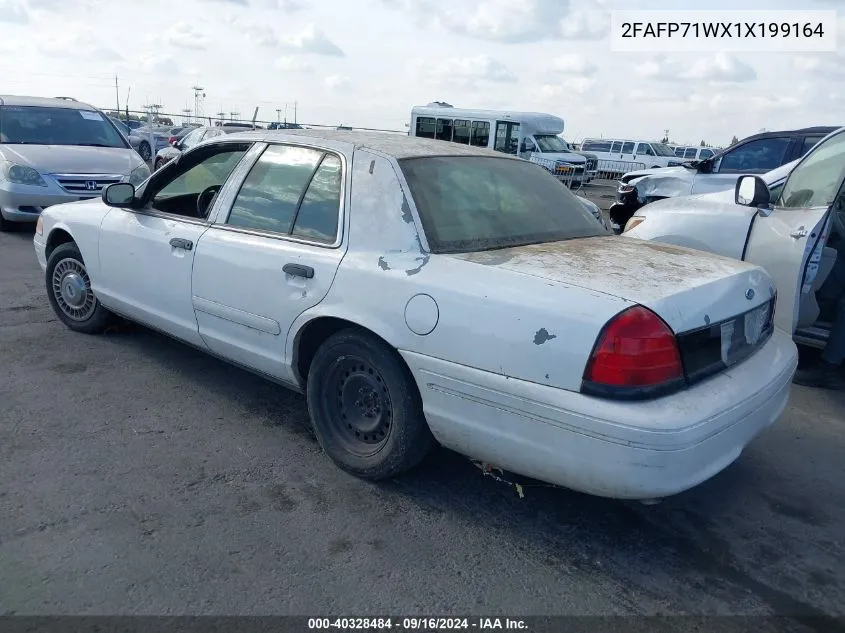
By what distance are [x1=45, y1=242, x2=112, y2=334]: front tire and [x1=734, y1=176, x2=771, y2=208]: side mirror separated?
4575 millimetres

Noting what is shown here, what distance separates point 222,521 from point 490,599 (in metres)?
1.18

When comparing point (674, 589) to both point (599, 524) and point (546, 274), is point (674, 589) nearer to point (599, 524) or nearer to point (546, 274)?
point (599, 524)

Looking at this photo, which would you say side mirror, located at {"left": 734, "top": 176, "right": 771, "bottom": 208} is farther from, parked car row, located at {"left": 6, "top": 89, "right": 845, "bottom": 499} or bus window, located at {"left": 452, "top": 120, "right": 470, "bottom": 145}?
bus window, located at {"left": 452, "top": 120, "right": 470, "bottom": 145}

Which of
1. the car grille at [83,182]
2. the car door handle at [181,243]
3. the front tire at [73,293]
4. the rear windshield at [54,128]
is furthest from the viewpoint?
the rear windshield at [54,128]

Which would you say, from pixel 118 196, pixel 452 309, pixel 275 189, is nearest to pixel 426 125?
pixel 118 196

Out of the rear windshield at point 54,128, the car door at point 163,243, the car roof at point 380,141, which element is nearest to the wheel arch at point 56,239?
the car door at point 163,243

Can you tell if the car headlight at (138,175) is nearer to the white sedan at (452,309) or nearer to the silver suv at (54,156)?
the silver suv at (54,156)

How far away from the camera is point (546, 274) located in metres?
2.72

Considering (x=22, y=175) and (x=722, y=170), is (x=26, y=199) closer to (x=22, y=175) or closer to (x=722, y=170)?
(x=22, y=175)

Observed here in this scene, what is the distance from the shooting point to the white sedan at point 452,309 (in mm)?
2502

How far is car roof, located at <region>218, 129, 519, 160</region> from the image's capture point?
3508 mm

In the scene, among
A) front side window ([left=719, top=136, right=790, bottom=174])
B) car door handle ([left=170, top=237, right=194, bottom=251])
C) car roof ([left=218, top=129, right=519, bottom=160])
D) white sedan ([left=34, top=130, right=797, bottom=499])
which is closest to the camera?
white sedan ([left=34, top=130, right=797, bottom=499])

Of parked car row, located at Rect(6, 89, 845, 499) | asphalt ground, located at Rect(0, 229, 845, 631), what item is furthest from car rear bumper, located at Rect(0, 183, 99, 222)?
asphalt ground, located at Rect(0, 229, 845, 631)

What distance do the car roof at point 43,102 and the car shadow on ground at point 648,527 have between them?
838 centimetres
